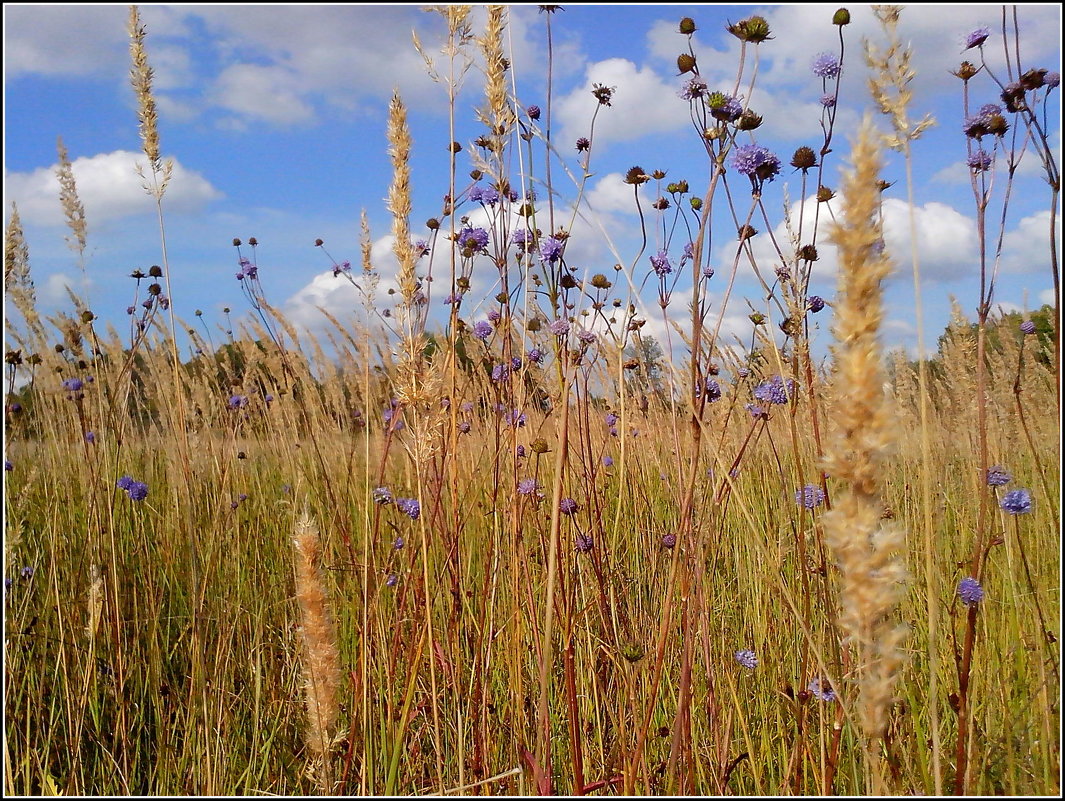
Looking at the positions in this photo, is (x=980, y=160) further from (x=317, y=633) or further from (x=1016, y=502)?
(x=317, y=633)

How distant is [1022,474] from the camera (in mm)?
3824

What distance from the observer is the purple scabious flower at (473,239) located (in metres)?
2.22

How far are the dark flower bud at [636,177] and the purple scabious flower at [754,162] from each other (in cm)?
38

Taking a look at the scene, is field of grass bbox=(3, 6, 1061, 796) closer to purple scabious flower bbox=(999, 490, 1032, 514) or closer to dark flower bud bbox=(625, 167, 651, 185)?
purple scabious flower bbox=(999, 490, 1032, 514)

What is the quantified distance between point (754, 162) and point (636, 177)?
0.46 meters

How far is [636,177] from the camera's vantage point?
2.20m

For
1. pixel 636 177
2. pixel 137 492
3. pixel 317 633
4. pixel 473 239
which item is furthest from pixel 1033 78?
pixel 137 492

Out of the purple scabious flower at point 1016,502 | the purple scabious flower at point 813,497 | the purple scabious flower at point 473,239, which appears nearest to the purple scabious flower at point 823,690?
the purple scabious flower at point 813,497

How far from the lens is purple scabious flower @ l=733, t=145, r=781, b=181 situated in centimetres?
181

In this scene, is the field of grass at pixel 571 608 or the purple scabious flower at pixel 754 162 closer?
the field of grass at pixel 571 608

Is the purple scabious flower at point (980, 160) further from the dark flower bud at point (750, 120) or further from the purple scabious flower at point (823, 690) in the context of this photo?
the purple scabious flower at point (823, 690)

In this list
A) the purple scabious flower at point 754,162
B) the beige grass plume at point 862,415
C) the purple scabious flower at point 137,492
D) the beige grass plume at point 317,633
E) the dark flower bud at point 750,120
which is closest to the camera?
the beige grass plume at point 862,415

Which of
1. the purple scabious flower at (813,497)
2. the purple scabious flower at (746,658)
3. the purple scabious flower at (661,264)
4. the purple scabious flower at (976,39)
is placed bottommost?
the purple scabious flower at (746,658)

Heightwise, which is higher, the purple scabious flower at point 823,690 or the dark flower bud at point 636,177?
the dark flower bud at point 636,177
